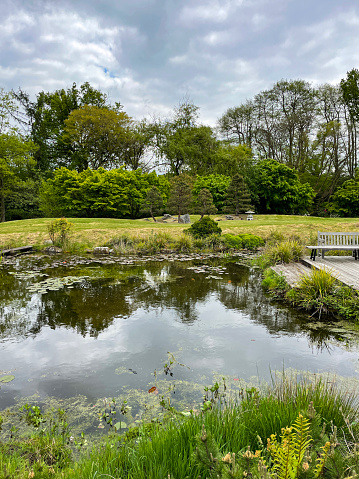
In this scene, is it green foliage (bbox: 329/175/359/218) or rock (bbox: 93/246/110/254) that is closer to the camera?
rock (bbox: 93/246/110/254)

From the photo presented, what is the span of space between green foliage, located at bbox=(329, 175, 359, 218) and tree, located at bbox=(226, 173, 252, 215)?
342 inches

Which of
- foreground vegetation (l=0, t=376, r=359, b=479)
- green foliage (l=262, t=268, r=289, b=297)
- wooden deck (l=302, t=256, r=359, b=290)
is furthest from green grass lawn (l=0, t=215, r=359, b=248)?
foreground vegetation (l=0, t=376, r=359, b=479)

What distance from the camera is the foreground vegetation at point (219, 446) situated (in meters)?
1.03

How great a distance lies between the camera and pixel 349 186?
26250mm

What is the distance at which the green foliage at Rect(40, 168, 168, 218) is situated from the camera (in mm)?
25344

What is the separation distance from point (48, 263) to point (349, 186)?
25863 millimetres

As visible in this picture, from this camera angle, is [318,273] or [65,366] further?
[318,273]

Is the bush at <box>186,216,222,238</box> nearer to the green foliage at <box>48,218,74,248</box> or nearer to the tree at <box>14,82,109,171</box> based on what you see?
the green foliage at <box>48,218,74,248</box>

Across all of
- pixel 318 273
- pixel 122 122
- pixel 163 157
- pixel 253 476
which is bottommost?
pixel 318 273

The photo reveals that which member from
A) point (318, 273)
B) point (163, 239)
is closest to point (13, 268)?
point (163, 239)

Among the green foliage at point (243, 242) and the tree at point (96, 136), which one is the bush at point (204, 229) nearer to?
the green foliage at point (243, 242)

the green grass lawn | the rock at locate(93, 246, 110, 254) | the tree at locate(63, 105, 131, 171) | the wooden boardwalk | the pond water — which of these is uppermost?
the tree at locate(63, 105, 131, 171)

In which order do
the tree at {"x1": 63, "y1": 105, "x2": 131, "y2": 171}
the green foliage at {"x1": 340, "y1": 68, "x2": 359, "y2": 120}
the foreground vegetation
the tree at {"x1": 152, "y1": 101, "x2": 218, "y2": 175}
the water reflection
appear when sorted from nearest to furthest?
the foreground vegetation, the water reflection, the green foliage at {"x1": 340, "y1": 68, "x2": 359, "y2": 120}, the tree at {"x1": 63, "y1": 105, "x2": 131, "y2": 171}, the tree at {"x1": 152, "y1": 101, "x2": 218, "y2": 175}

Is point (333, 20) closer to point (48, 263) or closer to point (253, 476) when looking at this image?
point (48, 263)
